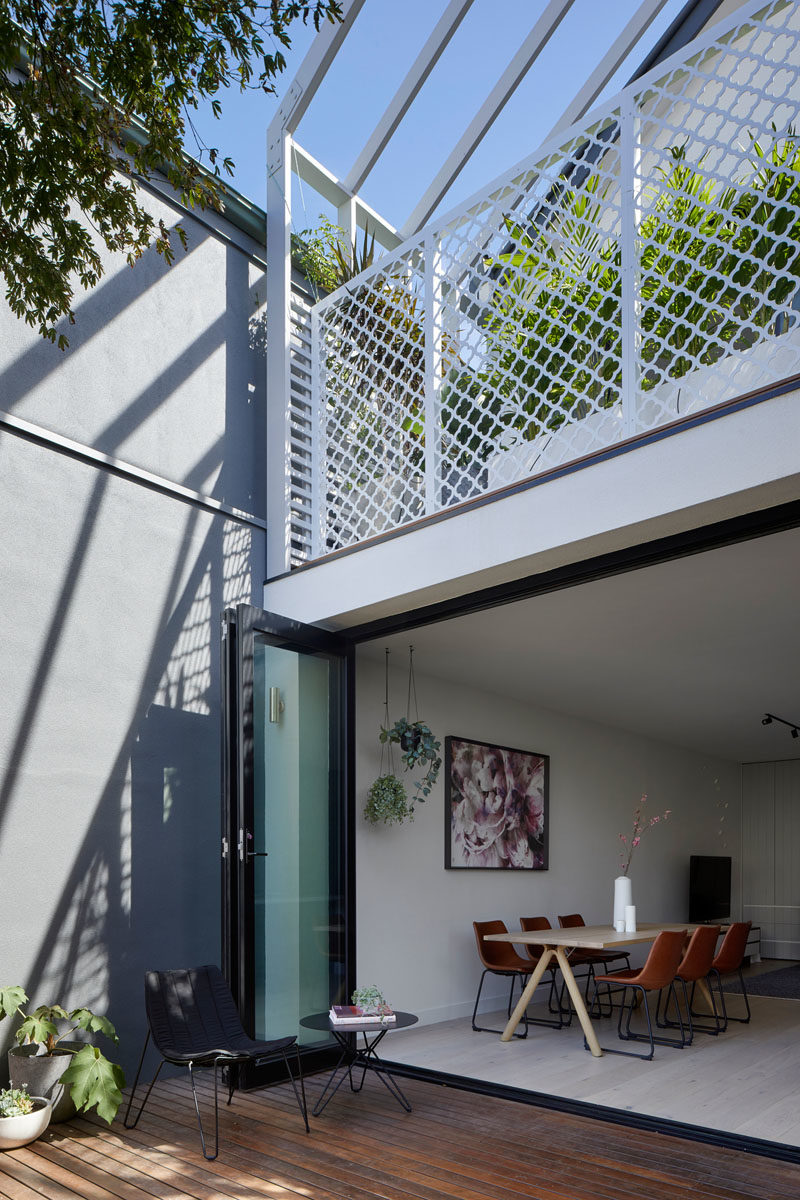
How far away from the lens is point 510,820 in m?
7.95

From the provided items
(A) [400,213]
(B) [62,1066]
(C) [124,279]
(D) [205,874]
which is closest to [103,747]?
(D) [205,874]

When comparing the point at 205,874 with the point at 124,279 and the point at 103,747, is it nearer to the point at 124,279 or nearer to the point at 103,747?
the point at 103,747

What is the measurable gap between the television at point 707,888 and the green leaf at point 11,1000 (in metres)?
8.18

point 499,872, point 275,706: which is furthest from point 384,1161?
point 499,872

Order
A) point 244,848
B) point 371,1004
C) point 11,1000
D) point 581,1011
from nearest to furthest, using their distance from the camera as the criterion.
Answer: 1. point 11,1000
2. point 371,1004
3. point 244,848
4. point 581,1011

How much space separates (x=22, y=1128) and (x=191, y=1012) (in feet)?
2.65

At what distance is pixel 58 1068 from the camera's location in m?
4.19

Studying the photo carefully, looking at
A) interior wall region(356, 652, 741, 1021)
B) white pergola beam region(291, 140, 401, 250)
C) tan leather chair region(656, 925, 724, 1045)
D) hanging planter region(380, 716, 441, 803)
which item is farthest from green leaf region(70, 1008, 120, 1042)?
white pergola beam region(291, 140, 401, 250)

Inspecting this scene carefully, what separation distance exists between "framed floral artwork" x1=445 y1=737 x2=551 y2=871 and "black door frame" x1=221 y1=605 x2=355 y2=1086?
6.05 feet

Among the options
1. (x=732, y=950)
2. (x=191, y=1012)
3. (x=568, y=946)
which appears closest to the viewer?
(x=191, y=1012)

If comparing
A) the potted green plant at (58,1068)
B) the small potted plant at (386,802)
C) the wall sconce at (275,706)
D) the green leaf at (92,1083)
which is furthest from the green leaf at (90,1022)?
the small potted plant at (386,802)

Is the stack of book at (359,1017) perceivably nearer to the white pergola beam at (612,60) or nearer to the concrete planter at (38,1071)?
the concrete planter at (38,1071)

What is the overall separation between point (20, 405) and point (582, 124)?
3023 millimetres

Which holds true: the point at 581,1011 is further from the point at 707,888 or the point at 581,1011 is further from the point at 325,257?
the point at 707,888
